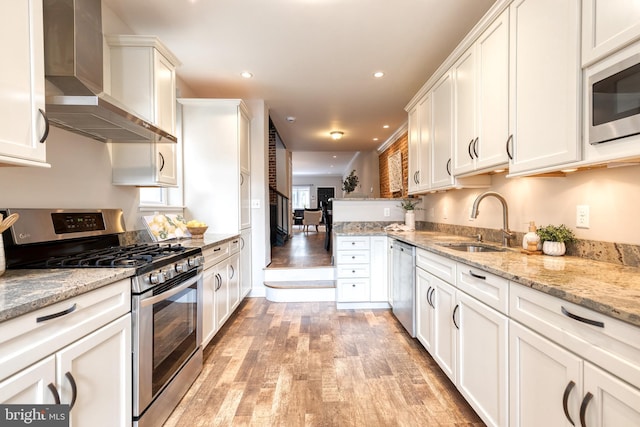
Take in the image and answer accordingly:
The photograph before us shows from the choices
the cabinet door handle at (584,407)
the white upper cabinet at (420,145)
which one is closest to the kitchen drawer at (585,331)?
the cabinet door handle at (584,407)

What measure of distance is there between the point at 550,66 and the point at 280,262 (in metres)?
3.78

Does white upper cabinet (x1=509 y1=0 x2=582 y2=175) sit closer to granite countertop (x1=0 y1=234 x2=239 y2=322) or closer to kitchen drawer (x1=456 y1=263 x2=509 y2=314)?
kitchen drawer (x1=456 y1=263 x2=509 y2=314)

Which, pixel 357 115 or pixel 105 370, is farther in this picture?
pixel 357 115

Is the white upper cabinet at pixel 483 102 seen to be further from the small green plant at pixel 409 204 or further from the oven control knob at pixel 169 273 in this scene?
the oven control knob at pixel 169 273

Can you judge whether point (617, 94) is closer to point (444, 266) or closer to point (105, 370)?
point (444, 266)

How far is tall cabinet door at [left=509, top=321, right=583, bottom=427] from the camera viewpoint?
0.93m

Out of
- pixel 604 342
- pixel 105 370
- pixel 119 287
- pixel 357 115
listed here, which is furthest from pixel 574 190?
pixel 357 115

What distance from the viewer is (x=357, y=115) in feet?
15.1

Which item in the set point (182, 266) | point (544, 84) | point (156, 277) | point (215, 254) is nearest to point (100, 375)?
point (156, 277)

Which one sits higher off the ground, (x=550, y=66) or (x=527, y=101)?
(x=550, y=66)

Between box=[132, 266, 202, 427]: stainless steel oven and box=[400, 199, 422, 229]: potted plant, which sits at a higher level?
box=[400, 199, 422, 229]: potted plant

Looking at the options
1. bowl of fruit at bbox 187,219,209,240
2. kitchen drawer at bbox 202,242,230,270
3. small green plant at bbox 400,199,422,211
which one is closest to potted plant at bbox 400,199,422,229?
small green plant at bbox 400,199,422,211

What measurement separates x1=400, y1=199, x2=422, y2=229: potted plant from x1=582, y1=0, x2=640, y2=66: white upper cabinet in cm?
252

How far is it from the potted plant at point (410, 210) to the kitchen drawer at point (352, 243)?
684 mm
